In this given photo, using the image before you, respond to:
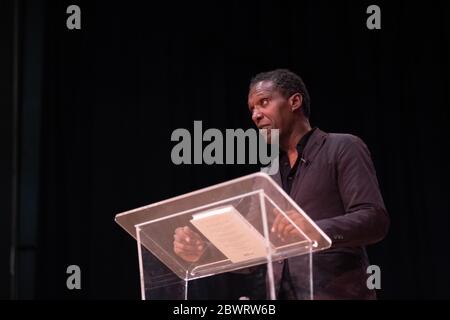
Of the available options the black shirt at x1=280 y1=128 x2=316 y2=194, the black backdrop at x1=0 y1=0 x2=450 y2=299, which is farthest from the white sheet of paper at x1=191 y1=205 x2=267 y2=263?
the black backdrop at x1=0 y1=0 x2=450 y2=299

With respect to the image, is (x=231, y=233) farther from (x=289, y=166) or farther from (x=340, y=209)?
(x=289, y=166)

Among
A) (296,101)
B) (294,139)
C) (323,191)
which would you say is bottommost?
(323,191)

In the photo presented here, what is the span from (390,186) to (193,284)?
8.32ft

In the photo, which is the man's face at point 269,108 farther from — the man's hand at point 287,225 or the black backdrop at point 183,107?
the black backdrop at point 183,107

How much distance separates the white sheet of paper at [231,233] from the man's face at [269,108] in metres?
0.67

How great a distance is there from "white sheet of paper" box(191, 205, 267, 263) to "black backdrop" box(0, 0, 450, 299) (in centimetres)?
207

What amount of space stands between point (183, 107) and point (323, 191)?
204cm

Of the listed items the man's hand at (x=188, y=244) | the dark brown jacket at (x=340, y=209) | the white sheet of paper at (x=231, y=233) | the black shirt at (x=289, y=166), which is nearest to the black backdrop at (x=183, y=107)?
the black shirt at (x=289, y=166)

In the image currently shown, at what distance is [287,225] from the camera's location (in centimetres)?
163

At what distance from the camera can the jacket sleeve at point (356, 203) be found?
1790mm

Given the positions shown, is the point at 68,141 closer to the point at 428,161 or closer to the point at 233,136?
the point at 233,136

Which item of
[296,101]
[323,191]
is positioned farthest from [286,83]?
[323,191]

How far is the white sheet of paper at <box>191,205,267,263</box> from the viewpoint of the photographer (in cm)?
163
